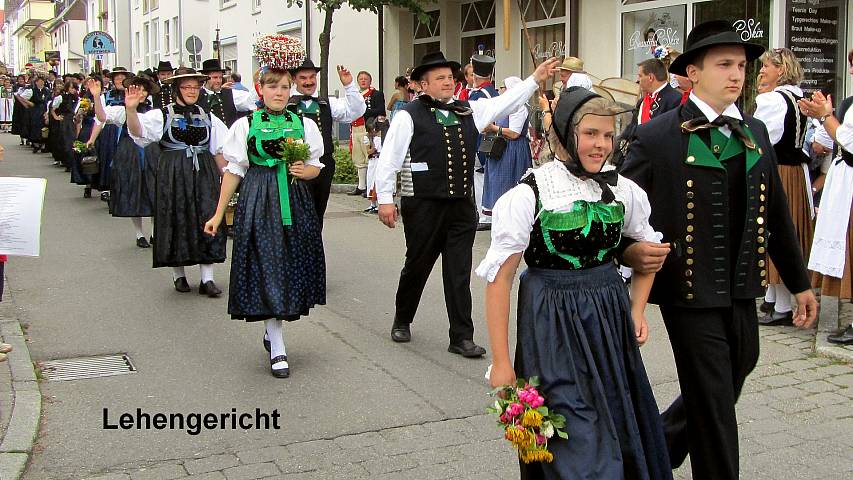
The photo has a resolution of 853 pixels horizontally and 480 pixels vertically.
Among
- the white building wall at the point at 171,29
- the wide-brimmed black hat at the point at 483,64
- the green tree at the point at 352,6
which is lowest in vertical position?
the wide-brimmed black hat at the point at 483,64

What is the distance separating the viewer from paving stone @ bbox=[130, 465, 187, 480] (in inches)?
176

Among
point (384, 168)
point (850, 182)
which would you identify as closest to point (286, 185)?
point (384, 168)

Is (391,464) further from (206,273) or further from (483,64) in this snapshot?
(483,64)

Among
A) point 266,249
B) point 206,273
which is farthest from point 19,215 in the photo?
point 206,273

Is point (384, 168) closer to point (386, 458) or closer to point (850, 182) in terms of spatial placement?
point (386, 458)

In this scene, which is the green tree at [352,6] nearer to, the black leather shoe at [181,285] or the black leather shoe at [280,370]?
the black leather shoe at [181,285]

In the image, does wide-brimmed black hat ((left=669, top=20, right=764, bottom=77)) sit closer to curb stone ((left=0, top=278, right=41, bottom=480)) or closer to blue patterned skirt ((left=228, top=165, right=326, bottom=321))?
blue patterned skirt ((left=228, top=165, right=326, bottom=321))

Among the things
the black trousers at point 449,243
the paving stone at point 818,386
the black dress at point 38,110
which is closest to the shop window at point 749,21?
the black trousers at point 449,243

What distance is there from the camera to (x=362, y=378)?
19.9 ft

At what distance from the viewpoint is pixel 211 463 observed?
467 centimetres

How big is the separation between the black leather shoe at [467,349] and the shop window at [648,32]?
25.1ft

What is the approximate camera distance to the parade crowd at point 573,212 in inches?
132

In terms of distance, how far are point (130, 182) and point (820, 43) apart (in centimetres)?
800

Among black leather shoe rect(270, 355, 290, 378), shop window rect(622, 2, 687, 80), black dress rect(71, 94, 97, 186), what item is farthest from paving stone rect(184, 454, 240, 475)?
black dress rect(71, 94, 97, 186)
